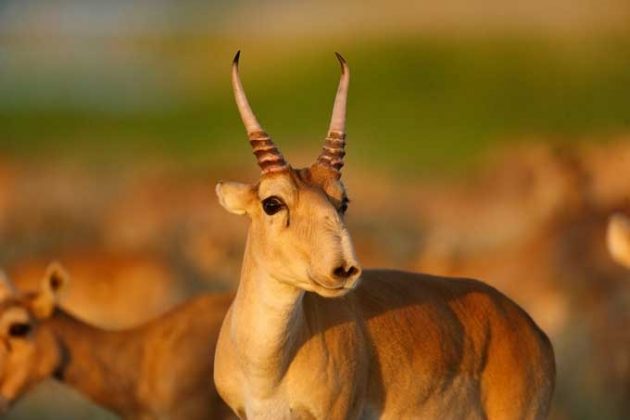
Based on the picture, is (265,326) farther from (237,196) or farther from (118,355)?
(118,355)

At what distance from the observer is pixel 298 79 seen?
652 inches

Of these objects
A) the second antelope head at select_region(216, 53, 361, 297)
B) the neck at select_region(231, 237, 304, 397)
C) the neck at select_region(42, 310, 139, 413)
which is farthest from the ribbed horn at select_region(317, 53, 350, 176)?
the neck at select_region(42, 310, 139, 413)

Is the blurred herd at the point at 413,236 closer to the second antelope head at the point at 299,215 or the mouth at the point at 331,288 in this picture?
the second antelope head at the point at 299,215

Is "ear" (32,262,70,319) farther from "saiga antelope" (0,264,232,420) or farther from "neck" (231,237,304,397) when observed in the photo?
"neck" (231,237,304,397)

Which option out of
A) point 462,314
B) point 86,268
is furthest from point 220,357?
point 86,268

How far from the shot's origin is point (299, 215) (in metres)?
9.28

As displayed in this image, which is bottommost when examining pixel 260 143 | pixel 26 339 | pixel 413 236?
pixel 26 339

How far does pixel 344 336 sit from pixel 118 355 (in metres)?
3.92

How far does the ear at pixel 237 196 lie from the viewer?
31.2 feet

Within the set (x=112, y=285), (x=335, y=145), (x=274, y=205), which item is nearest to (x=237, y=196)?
(x=274, y=205)

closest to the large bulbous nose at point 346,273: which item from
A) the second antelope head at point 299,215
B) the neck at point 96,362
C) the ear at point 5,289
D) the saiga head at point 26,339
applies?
the second antelope head at point 299,215

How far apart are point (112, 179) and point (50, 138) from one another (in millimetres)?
569

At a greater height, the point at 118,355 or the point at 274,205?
the point at 274,205

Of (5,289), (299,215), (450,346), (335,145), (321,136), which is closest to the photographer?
(299,215)
